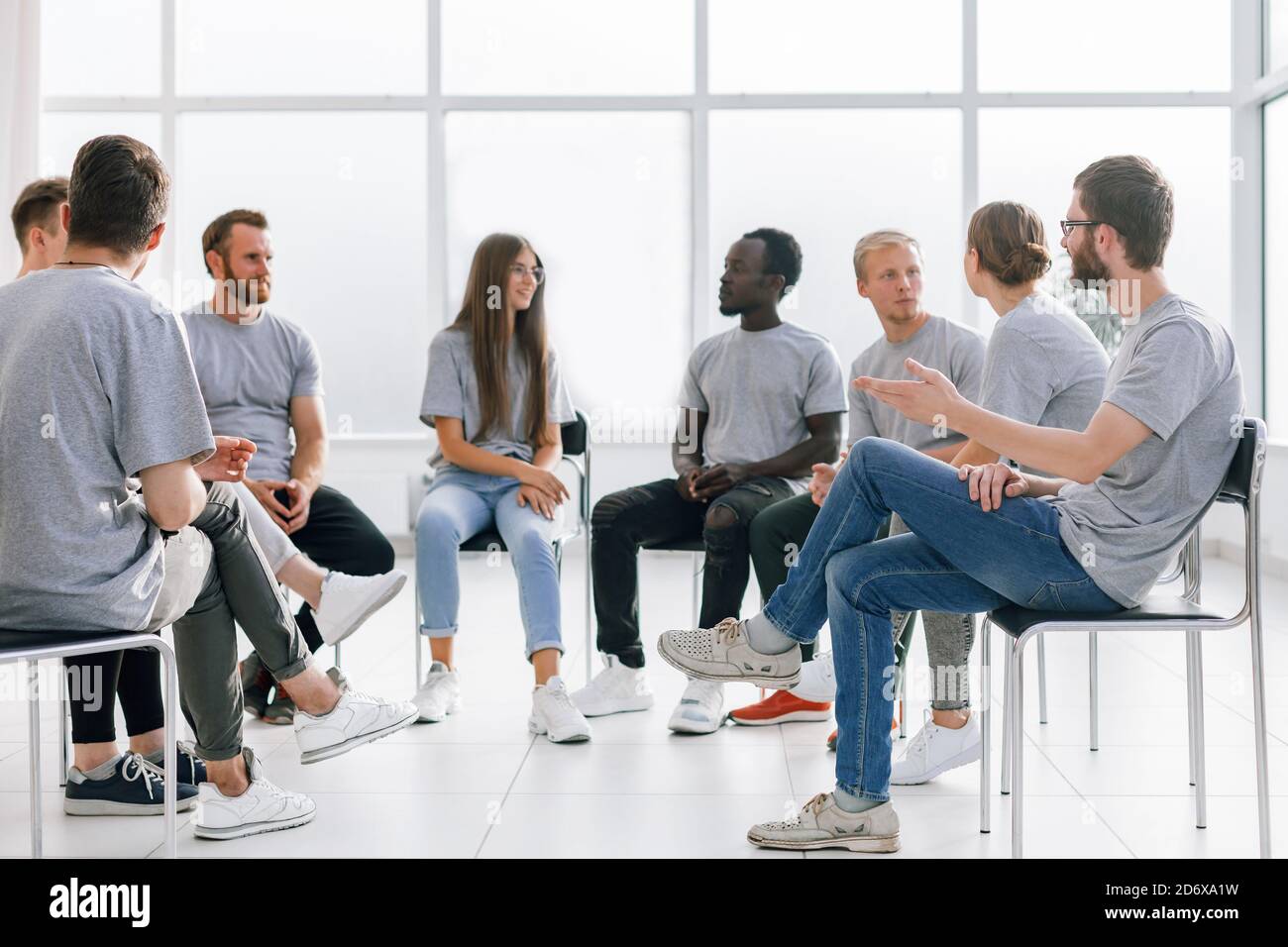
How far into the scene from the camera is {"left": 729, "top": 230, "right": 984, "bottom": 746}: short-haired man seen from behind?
106 inches

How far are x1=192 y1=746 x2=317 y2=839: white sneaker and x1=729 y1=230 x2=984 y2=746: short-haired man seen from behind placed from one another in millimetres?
1059

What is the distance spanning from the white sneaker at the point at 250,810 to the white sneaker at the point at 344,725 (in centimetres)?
8

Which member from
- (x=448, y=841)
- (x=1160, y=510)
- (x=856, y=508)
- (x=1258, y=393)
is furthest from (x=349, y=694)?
(x=1258, y=393)

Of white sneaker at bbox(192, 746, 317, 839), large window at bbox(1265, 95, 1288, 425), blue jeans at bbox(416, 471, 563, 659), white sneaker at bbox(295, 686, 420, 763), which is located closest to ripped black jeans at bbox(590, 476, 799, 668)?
blue jeans at bbox(416, 471, 563, 659)

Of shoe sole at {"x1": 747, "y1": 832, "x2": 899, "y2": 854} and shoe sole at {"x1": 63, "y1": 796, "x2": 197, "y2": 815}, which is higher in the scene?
shoe sole at {"x1": 747, "y1": 832, "x2": 899, "y2": 854}

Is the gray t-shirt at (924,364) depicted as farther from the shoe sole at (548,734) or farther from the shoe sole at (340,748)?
the shoe sole at (340,748)

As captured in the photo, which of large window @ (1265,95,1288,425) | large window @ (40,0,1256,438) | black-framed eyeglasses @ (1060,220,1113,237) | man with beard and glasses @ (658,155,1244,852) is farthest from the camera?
large window @ (40,0,1256,438)

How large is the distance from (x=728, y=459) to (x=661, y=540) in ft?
0.90

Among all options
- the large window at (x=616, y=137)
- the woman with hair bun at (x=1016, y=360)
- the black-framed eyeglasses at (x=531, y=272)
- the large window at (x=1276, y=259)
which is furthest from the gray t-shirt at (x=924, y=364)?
the large window at (x=1276, y=259)

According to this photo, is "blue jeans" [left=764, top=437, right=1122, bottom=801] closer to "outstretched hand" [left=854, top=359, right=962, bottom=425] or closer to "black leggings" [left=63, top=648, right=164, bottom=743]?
"outstretched hand" [left=854, top=359, right=962, bottom=425]

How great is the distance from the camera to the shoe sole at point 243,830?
6.49 ft

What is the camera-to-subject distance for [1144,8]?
18.4ft

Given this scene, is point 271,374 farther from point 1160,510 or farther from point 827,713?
point 1160,510

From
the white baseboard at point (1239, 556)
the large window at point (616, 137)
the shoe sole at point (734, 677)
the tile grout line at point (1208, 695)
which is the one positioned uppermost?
the large window at point (616, 137)
